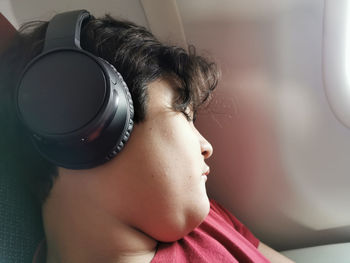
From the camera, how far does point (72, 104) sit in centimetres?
49

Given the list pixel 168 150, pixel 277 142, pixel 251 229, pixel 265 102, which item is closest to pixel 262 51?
pixel 265 102

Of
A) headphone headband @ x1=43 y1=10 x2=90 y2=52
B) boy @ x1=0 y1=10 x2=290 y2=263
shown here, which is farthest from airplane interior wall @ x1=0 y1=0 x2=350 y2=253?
headphone headband @ x1=43 y1=10 x2=90 y2=52

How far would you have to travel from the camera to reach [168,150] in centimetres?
60

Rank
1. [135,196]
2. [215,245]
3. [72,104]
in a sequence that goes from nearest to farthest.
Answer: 1. [72,104]
2. [135,196]
3. [215,245]

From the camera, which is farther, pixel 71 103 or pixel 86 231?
pixel 86 231

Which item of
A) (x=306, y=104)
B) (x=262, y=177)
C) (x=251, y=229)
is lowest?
(x=251, y=229)

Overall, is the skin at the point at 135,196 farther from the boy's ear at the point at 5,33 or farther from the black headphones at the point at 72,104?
the boy's ear at the point at 5,33

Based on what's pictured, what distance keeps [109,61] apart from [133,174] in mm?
204

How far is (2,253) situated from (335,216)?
803 mm

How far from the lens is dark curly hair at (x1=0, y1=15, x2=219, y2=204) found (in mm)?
599

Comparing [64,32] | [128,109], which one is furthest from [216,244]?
[64,32]

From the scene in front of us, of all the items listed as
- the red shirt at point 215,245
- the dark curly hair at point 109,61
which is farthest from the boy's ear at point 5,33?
the red shirt at point 215,245

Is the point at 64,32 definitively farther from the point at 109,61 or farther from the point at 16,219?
the point at 16,219

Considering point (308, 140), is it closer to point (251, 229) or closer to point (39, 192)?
point (251, 229)
